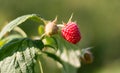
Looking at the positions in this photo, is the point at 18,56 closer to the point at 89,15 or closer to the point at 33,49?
the point at 33,49

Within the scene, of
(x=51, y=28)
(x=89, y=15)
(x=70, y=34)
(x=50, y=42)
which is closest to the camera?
(x=51, y=28)

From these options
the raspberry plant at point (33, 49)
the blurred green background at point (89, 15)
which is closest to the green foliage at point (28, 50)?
the raspberry plant at point (33, 49)

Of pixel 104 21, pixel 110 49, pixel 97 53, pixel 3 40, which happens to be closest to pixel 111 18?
pixel 104 21

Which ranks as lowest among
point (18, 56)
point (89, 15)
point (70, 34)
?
point (18, 56)

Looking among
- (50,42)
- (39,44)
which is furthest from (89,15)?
(39,44)

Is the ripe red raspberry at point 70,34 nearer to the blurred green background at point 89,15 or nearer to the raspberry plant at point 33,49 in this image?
the raspberry plant at point 33,49
